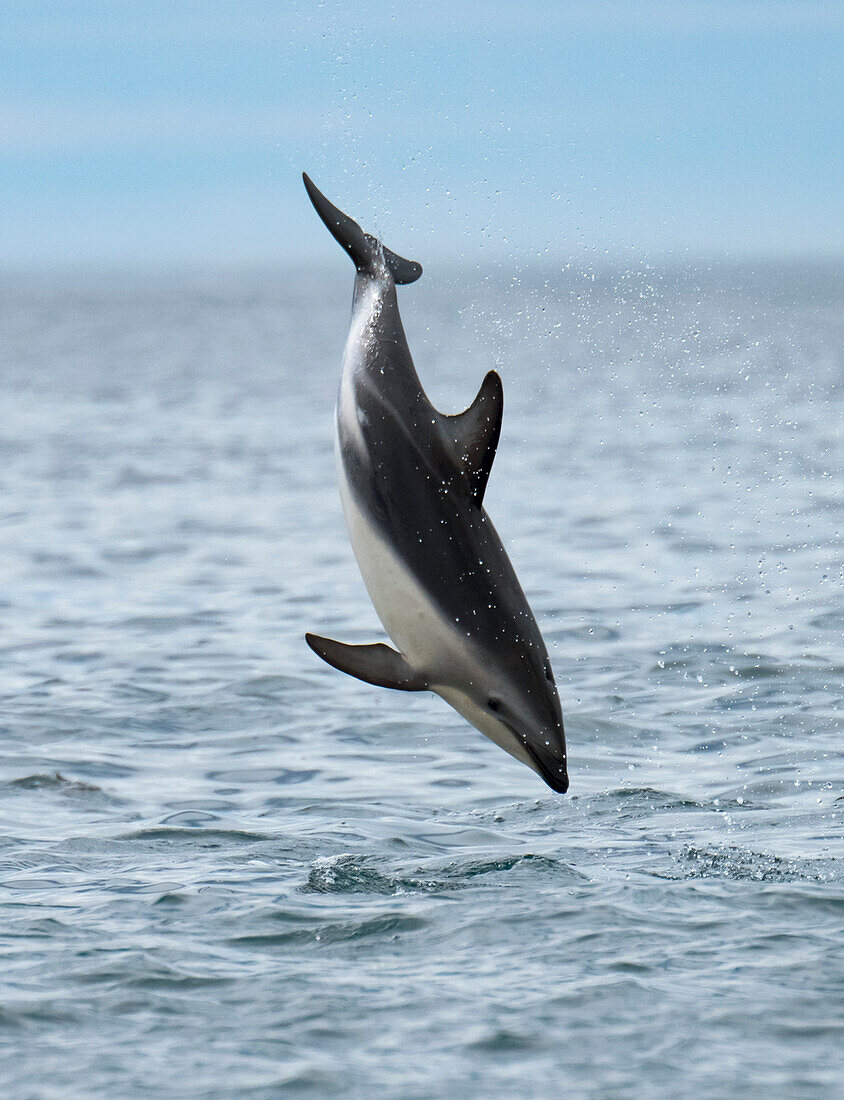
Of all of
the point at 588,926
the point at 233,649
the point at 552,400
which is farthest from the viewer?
the point at 552,400

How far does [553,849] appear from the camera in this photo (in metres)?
8.83

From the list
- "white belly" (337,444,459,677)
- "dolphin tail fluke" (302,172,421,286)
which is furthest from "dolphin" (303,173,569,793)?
"dolphin tail fluke" (302,172,421,286)

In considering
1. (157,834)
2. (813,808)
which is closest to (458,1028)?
(157,834)

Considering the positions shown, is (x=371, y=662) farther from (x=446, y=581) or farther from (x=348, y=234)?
(x=348, y=234)

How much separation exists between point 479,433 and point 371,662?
3.82 ft

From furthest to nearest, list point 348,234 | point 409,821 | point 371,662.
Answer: point 409,821
point 348,234
point 371,662

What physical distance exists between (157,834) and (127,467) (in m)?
22.4

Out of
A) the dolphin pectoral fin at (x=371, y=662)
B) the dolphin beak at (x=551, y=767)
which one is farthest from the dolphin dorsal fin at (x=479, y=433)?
the dolphin beak at (x=551, y=767)

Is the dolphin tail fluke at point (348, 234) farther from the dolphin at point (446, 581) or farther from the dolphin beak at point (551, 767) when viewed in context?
the dolphin beak at point (551, 767)

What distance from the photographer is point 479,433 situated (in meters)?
7.36

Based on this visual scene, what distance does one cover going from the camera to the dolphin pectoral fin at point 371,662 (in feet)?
23.9

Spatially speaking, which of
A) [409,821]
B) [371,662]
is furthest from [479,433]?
[409,821]

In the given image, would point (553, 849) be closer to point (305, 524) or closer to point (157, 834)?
point (157, 834)

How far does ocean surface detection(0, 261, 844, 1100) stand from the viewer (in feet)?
20.7
